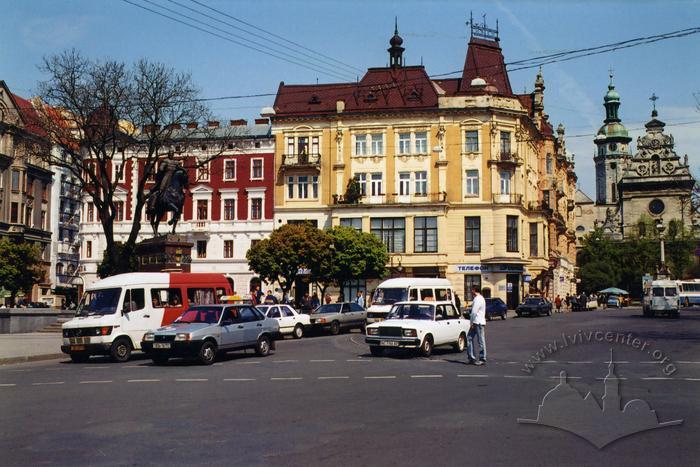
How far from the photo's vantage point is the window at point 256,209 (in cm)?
6625

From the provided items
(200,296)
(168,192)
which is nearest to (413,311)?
(200,296)

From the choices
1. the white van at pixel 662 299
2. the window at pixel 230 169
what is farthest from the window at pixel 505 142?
the window at pixel 230 169

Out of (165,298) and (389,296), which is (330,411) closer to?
(165,298)

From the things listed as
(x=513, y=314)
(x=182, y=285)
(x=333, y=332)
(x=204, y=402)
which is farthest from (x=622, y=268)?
(x=204, y=402)

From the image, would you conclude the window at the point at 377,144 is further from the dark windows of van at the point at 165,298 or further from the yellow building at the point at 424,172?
the dark windows of van at the point at 165,298

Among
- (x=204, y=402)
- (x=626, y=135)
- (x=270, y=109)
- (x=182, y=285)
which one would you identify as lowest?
(x=204, y=402)

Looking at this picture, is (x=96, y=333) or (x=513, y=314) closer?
(x=96, y=333)

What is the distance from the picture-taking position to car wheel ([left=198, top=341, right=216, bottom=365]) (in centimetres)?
1981

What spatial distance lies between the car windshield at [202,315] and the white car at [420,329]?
14.0 ft

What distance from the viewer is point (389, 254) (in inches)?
2478

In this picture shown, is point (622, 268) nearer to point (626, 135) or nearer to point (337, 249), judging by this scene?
point (337, 249)

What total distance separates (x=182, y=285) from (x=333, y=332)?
10676mm

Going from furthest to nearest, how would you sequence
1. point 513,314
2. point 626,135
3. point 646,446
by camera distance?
point 626,135 < point 513,314 < point 646,446

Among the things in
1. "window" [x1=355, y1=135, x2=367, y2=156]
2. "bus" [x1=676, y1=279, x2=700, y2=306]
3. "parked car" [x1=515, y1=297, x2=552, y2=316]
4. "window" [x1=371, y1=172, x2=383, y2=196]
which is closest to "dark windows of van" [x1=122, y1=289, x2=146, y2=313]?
"parked car" [x1=515, y1=297, x2=552, y2=316]
